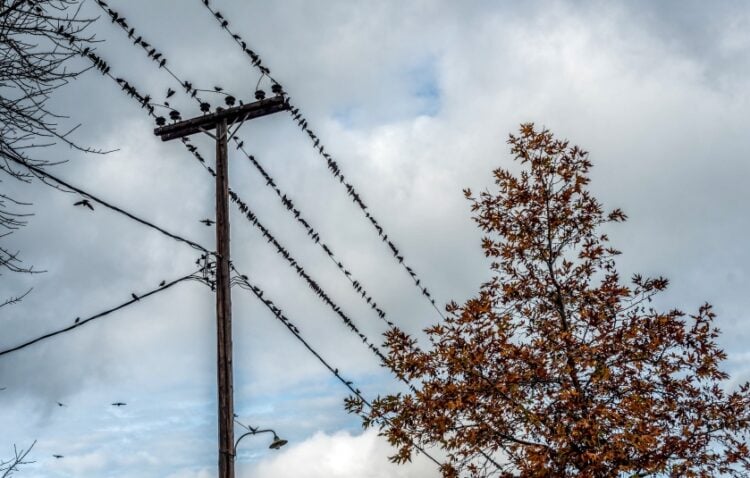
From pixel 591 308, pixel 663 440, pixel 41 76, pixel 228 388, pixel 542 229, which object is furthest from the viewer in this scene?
pixel 542 229

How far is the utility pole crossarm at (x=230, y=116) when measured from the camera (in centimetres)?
961

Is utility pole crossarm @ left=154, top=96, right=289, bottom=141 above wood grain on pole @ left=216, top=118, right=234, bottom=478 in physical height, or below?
above

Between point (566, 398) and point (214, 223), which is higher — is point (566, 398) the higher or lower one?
the lower one

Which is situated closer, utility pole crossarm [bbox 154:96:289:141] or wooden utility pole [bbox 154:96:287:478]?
wooden utility pole [bbox 154:96:287:478]

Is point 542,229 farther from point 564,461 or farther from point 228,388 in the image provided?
point 228,388

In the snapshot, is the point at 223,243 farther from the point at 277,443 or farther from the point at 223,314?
the point at 277,443

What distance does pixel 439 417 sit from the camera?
357 inches

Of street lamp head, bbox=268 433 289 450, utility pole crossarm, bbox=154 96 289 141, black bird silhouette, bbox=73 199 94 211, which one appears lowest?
street lamp head, bbox=268 433 289 450

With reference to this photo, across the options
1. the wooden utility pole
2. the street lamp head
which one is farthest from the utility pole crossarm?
the street lamp head

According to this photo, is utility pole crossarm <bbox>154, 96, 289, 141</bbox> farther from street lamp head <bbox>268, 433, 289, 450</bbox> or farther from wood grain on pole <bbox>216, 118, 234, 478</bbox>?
street lamp head <bbox>268, 433, 289, 450</bbox>

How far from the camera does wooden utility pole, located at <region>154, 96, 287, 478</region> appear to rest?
8.02 meters

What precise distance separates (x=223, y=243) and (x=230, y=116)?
185 cm

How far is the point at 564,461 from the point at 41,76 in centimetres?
681

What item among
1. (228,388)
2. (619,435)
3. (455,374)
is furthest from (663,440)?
(228,388)
